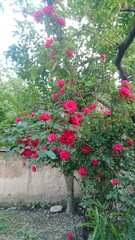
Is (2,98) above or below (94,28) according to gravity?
above

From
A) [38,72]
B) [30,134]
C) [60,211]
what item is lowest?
[60,211]

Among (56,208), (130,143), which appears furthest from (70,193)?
(130,143)

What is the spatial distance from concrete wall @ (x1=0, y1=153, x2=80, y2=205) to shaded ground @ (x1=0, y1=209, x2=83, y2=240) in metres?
0.33

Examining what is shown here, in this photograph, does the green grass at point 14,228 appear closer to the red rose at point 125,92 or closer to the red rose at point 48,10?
the red rose at point 125,92

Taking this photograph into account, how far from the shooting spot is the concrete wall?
191 inches

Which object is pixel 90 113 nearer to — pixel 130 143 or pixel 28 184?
pixel 130 143

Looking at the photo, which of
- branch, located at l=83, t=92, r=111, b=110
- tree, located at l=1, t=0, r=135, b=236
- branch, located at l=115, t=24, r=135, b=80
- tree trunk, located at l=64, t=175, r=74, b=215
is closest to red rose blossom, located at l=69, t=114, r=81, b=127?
tree, located at l=1, t=0, r=135, b=236

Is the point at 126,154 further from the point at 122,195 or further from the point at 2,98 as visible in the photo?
the point at 2,98

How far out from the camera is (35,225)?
3824 millimetres

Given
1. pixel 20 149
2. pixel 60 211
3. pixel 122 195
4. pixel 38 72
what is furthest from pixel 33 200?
pixel 20 149

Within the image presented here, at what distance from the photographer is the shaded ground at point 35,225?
3307mm

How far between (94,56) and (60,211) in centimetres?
291

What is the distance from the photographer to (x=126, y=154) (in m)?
2.35

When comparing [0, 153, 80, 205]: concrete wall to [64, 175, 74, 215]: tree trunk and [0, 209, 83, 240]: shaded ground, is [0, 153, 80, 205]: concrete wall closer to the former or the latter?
[0, 209, 83, 240]: shaded ground
